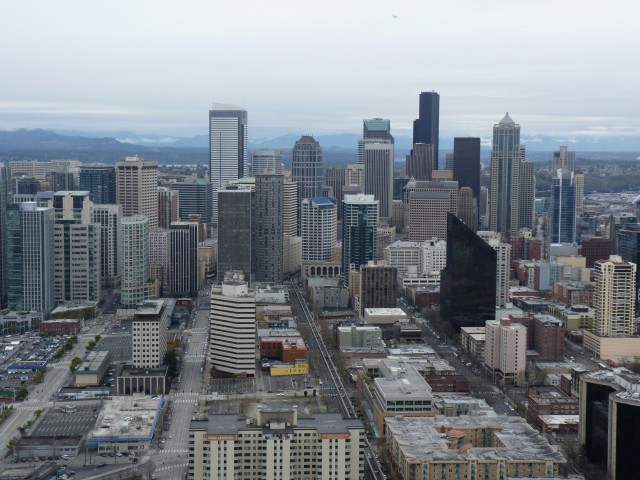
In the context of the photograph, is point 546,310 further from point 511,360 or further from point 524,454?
point 524,454

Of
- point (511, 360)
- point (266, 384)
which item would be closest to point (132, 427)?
point (266, 384)

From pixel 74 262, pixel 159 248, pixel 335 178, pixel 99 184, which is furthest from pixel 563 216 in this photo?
pixel 74 262

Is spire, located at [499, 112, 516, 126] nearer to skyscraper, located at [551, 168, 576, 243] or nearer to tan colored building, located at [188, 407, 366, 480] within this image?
skyscraper, located at [551, 168, 576, 243]

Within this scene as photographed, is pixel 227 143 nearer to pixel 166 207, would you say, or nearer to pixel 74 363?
pixel 166 207

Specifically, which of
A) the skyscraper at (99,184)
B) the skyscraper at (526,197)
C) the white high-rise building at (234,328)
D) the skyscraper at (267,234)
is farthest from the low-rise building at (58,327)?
the skyscraper at (526,197)

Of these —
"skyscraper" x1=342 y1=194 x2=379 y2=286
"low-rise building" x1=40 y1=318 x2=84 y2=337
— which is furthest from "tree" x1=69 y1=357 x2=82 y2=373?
"skyscraper" x1=342 y1=194 x2=379 y2=286

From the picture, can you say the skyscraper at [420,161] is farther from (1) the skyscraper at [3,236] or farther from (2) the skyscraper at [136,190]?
(1) the skyscraper at [3,236]
